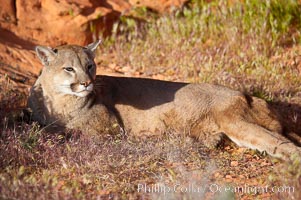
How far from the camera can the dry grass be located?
19.8 ft

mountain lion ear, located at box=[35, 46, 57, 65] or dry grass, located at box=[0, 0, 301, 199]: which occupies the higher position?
mountain lion ear, located at box=[35, 46, 57, 65]

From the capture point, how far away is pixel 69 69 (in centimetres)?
746

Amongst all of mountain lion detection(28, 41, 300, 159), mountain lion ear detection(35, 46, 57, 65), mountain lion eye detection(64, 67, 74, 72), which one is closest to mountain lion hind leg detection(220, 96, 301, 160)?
mountain lion detection(28, 41, 300, 159)

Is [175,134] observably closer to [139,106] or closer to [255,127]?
[139,106]

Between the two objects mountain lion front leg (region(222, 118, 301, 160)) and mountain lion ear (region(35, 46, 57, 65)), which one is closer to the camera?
mountain lion front leg (region(222, 118, 301, 160))

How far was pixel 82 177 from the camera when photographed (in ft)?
20.0

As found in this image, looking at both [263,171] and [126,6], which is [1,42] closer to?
[126,6]

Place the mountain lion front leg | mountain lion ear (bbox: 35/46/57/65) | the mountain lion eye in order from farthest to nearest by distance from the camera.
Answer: mountain lion ear (bbox: 35/46/57/65), the mountain lion eye, the mountain lion front leg

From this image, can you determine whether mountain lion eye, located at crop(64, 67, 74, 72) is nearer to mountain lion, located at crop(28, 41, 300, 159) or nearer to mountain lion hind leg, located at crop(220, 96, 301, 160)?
mountain lion, located at crop(28, 41, 300, 159)

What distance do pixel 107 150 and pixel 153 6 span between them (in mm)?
5670

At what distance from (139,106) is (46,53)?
4.70 ft

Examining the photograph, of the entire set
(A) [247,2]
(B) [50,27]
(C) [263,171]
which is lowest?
(C) [263,171]

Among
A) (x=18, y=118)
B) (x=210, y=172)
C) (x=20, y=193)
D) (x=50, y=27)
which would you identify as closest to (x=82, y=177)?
(x=20, y=193)

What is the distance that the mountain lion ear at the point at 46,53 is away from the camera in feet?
24.9
